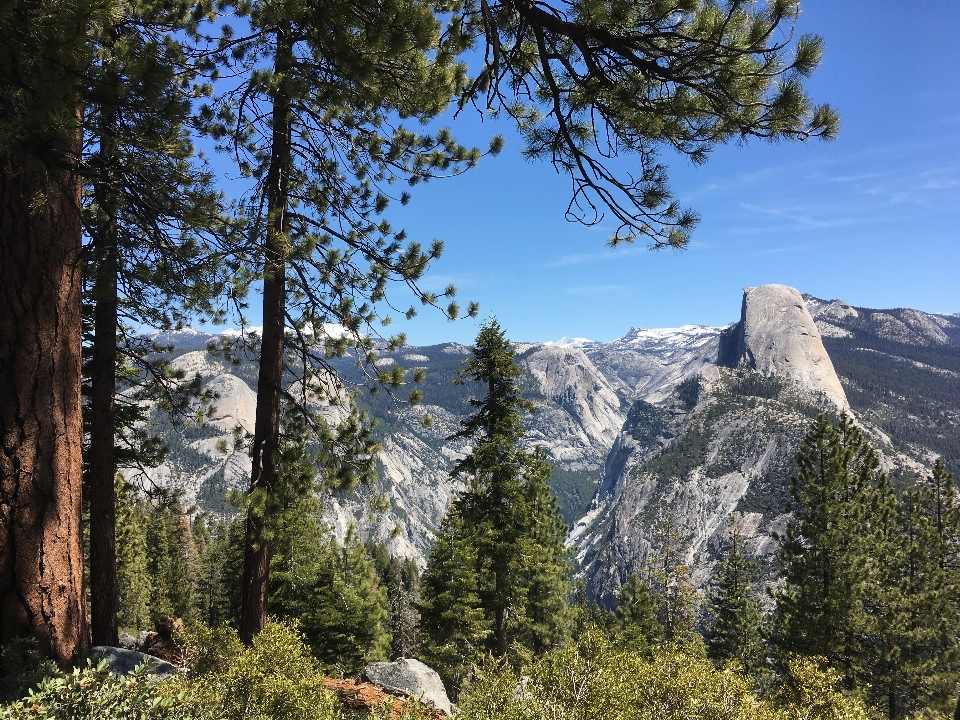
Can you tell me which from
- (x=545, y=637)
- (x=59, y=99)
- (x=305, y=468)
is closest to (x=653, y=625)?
(x=545, y=637)

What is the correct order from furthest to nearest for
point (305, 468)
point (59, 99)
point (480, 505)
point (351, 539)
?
point (351, 539)
point (480, 505)
point (305, 468)
point (59, 99)

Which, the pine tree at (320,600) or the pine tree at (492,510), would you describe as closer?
the pine tree at (492,510)

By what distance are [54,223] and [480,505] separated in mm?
15527

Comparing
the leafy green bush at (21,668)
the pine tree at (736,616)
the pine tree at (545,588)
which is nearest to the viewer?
the leafy green bush at (21,668)

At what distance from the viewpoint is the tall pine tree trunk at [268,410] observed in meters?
7.35

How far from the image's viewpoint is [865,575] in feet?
61.3

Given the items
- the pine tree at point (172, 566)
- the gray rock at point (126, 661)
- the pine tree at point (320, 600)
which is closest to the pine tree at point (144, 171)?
the gray rock at point (126, 661)

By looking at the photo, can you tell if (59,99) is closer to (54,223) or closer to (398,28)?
(54,223)

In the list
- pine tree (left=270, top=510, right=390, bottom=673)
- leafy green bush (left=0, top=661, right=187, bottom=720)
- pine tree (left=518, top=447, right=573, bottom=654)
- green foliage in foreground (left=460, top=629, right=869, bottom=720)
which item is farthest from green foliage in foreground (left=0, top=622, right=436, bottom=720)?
pine tree (left=518, top=447, right=573, bottom=654)

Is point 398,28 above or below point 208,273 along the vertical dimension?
above

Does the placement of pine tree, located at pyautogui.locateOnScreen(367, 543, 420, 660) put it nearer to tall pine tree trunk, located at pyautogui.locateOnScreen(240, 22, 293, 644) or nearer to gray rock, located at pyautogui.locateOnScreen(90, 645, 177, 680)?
tall pine tree trunk, located at pyautogui.locateOnScreen(240, 22, 293, 644)

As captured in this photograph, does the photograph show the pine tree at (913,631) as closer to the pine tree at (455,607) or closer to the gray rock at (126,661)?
the pine tree at (455,607)

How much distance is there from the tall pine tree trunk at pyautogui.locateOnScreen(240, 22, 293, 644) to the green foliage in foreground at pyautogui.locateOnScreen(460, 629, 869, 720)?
3.89m

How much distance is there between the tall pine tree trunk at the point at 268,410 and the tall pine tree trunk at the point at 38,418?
265cm
